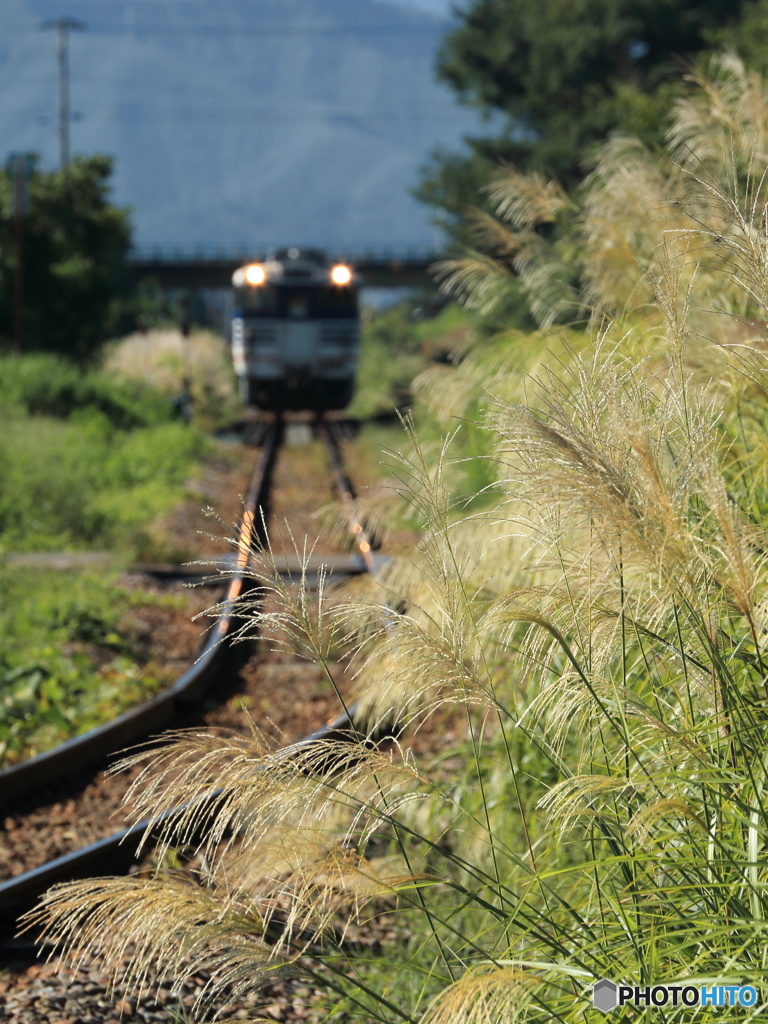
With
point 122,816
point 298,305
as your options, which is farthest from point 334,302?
point 122,816

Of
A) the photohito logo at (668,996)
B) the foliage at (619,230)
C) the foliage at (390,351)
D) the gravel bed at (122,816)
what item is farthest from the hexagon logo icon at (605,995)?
the foliage at (390,351)

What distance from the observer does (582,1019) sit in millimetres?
2014

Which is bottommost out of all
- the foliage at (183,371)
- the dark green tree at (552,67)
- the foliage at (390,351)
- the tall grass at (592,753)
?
the foliage at (390,351)

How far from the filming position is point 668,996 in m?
1.85

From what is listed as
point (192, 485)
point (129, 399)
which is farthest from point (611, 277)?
point (129, 399)

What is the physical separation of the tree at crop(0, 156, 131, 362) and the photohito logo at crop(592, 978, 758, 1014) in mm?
21321

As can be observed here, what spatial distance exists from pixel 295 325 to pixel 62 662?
50.9 feet

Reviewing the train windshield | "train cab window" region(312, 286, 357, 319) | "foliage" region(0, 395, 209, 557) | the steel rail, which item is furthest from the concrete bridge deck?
the steel rail

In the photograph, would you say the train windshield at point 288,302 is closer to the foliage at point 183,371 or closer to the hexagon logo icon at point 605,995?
the foliage at point 183,371

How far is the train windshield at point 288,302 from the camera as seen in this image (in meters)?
20.9

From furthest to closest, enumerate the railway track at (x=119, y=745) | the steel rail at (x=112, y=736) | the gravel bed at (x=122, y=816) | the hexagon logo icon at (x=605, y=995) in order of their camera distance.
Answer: the steel rail at (x=112, y=736), the gravel bed at (x=122, y=816), the railway track at (x=119, y=745), the hexagon logo icon at (x=605, y=995)

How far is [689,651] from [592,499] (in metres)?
0.59

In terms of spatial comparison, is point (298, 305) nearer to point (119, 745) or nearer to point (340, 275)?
point (340, 275)

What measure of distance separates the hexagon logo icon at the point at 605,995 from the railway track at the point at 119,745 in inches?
22.6
